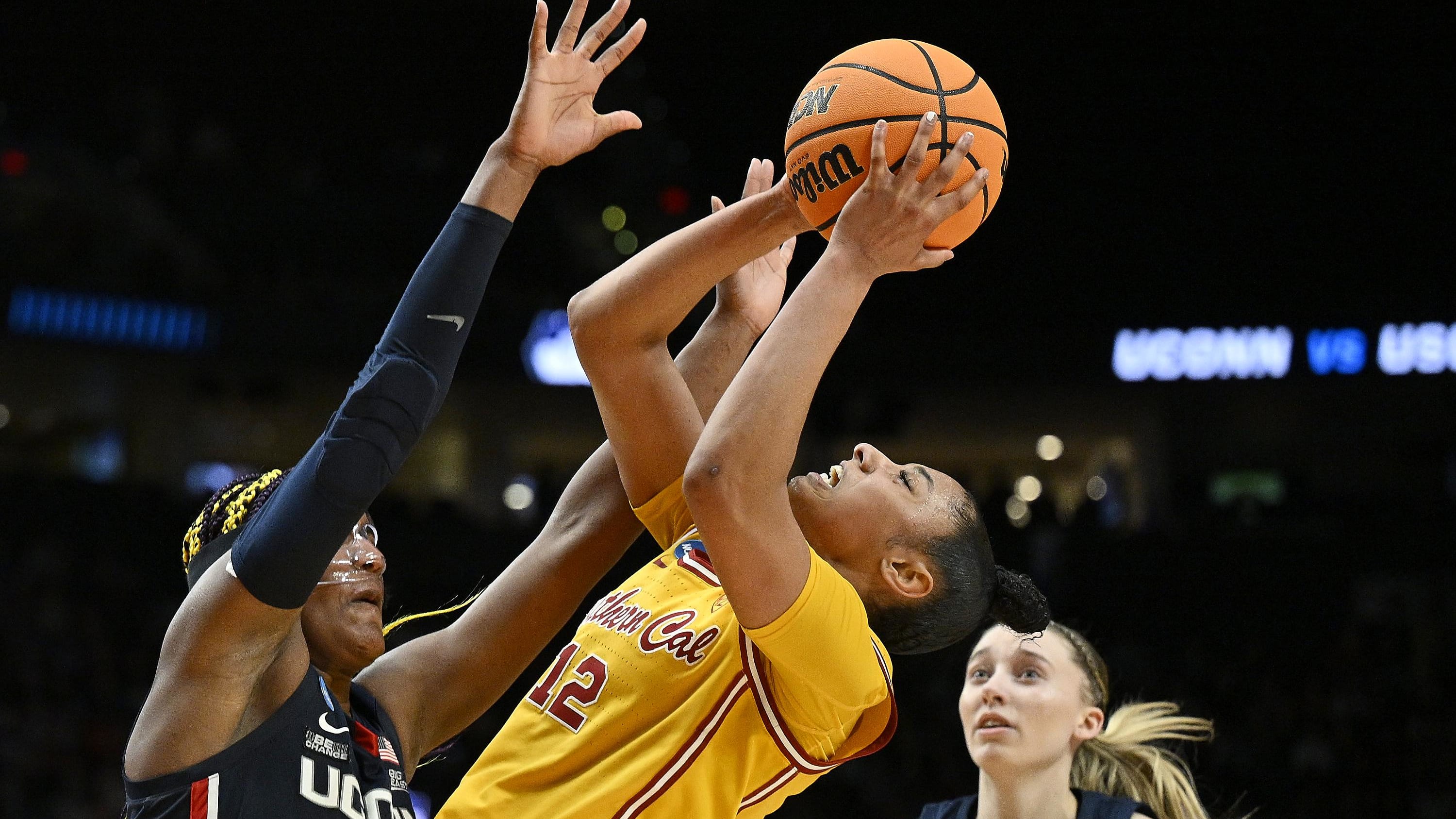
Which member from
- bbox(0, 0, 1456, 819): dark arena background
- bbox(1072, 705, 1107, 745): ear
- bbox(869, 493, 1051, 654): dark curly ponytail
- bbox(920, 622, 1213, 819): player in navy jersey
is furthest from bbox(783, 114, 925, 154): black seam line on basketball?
bbox(0, 0, 1456, 819): dark arena background

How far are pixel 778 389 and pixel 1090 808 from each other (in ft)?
5.95

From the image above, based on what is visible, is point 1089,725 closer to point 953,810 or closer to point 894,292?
point 953,810

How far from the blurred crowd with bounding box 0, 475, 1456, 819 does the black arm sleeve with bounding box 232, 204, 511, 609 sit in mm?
8114

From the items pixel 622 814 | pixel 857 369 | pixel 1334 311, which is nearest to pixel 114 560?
pixel 857 369

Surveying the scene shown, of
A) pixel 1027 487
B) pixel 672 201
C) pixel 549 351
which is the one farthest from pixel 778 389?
pixel 1027 487

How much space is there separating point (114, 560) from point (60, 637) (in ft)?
4.18

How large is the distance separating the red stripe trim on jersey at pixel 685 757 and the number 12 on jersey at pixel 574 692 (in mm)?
166

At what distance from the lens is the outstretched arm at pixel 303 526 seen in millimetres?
1840

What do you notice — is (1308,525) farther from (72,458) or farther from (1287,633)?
(72,458)

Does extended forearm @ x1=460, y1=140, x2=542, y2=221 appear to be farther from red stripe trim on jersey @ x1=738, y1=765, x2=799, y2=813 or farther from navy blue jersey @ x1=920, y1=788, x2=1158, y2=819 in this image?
navy blue jersey @ x1=920, y1=788, x2=1158, y2=819

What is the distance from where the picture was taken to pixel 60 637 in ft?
36.5

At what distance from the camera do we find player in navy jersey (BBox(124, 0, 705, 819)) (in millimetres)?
1856

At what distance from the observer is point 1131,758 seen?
3.63m

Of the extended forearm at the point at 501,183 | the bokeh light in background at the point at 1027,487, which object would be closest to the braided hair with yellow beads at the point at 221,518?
the extended forearm at the point at 501,183
